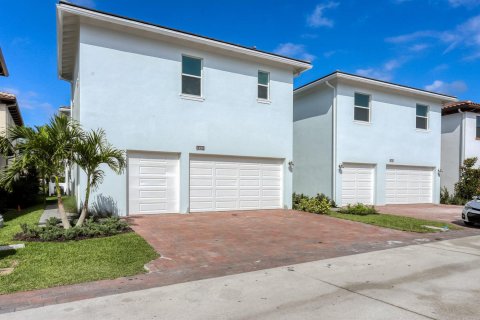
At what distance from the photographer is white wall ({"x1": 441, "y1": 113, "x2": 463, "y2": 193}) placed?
2083 centimetres

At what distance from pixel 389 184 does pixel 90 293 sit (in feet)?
54.5

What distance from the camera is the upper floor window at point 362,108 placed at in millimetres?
16844

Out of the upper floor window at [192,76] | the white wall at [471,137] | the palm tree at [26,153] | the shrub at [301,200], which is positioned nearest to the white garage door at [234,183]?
the shrub at [301,200]

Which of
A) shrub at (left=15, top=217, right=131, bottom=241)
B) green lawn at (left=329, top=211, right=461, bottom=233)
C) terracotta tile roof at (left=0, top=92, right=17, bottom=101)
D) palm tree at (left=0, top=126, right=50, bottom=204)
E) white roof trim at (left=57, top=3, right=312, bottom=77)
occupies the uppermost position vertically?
white roof trim at (left=57, top=3, right=312, bottom=77)

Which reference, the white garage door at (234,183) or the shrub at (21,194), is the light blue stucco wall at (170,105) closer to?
the white garage door at (234,183)

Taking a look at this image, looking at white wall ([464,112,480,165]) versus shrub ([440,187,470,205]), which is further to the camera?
white wall ([464,112,480,165])

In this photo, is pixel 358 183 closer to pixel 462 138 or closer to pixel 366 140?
pixel 366 140

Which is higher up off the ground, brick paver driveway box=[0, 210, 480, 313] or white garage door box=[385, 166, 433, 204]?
white garage door box=[385, 166, 433, 204]

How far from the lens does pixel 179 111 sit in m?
12.4

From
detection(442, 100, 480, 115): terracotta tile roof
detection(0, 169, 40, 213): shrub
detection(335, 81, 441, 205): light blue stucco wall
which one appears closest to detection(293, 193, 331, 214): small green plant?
detection(335, 81, 441, 205): light blue stucco wall

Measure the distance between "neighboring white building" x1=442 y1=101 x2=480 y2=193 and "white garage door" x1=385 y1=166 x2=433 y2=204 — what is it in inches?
112

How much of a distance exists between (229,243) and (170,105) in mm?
6243

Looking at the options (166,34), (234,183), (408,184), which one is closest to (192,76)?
(166,34)

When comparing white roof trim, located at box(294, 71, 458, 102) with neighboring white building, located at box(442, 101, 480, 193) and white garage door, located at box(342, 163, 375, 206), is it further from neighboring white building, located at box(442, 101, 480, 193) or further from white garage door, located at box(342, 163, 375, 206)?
white garage door, located at box(342, 163, 375, 206)
